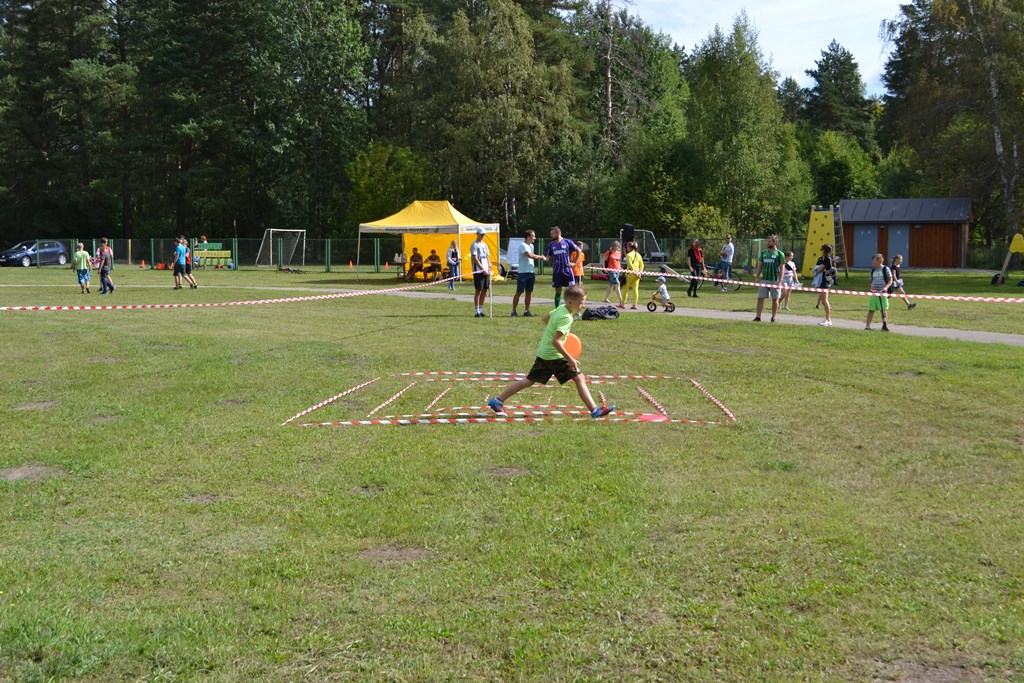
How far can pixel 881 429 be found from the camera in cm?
898

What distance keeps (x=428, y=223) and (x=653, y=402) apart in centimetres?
2712

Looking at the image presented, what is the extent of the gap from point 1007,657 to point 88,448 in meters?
6.90

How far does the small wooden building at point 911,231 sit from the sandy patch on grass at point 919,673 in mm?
48194

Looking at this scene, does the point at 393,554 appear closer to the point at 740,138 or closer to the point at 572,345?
the point at 572,345

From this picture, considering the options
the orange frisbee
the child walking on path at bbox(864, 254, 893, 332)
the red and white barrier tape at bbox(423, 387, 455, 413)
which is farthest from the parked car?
the orange frisbee

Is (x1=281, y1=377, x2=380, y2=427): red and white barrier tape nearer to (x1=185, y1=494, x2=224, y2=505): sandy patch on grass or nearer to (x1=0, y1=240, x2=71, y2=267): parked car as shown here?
(x1=185, y1=494, x2=224, y2=505): sandy patch on grass

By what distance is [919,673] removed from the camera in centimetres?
416

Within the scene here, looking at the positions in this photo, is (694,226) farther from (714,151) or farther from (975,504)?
(975,504)

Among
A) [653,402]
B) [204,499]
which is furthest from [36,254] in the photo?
[204,499]

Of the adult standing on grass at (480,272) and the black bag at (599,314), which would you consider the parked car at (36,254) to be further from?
the black bag at (599,314)

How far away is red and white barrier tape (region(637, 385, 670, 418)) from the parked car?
4902 cm

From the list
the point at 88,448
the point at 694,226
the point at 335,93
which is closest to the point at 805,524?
the point at 88,448

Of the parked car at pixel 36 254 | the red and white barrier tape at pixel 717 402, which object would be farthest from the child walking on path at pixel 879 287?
the parked car at pixel 36 254

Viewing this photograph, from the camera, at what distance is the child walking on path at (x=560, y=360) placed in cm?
920
